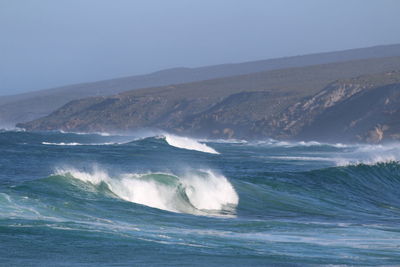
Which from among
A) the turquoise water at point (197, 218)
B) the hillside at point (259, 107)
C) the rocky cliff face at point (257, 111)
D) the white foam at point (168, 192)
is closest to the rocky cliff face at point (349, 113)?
the rocky cliff face at point (257, 111)

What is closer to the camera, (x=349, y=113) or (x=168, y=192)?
(x=168, y=192)

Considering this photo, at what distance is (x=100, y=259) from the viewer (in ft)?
42.2

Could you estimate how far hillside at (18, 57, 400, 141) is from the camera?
90.5m

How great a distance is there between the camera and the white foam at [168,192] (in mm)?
21516

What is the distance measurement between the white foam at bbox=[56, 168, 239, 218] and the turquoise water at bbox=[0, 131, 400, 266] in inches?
1.5

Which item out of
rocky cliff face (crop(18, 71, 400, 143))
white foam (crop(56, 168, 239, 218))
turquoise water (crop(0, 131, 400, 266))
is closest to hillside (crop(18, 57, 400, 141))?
rocky cliff face (crop(18, 71, 400, 143))

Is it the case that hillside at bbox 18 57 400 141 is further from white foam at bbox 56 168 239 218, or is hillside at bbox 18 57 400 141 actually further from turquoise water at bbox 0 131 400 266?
white foam at bbox 56 168 239 218

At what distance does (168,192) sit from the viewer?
2236 centimetres

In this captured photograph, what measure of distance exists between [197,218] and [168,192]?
3.74 meters

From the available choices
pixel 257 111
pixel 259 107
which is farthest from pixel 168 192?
pixel 259 107

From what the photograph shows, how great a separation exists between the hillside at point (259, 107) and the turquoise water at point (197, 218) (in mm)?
51138

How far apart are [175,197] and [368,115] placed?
2579 inches

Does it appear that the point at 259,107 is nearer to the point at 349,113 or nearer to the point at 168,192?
the point at 349,113

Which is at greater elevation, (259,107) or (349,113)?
(259,107)
